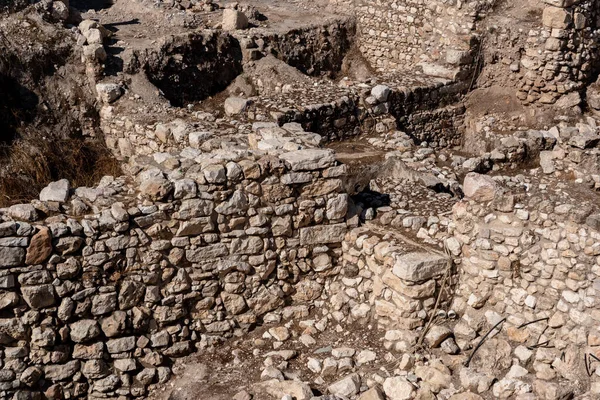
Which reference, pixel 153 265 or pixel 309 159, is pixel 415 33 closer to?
pixel 309 159

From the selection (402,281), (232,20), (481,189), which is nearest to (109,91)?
(232,20)

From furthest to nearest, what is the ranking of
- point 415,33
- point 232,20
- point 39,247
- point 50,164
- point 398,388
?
point 415,33 → point 232,20 → point 50,164 → point 398,388 → point 39,247

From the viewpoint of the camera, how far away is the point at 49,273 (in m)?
6.31

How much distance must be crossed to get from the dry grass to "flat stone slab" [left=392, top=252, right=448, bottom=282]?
499 centimetres

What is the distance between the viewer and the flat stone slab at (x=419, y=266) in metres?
6.87

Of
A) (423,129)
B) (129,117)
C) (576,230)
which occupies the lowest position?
(423,129)

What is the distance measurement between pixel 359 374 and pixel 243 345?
1.13 meters

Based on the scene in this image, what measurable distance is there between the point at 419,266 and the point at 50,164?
613cm

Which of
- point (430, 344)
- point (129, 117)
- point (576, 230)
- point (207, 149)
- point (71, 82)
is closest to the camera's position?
point (576, 230)

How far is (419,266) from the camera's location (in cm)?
687

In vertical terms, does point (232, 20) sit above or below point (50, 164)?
above

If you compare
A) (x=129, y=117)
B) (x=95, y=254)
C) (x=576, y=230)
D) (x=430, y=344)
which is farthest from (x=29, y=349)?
(x=129, y=117)

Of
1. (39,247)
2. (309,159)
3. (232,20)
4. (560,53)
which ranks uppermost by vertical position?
(309,159)

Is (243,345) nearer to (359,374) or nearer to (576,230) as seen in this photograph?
(359,374)
